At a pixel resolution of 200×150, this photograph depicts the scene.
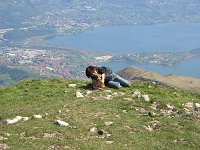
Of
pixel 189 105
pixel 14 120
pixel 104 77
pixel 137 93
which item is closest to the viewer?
pixel 14 120

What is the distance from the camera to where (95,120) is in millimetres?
15391

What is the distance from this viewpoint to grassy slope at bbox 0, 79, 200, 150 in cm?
1346

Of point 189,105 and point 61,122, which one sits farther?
point 189,105

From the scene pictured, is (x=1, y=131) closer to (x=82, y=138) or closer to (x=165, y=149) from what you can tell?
(x=82, y=138)

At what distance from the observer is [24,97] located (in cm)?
1914

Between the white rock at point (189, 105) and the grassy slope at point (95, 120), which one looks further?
the white rock at point (189, 105)

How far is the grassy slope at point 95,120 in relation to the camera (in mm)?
13461

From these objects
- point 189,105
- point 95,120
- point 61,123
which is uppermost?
point 61,123

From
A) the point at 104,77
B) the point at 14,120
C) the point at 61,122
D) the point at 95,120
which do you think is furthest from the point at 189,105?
the point at 14,120

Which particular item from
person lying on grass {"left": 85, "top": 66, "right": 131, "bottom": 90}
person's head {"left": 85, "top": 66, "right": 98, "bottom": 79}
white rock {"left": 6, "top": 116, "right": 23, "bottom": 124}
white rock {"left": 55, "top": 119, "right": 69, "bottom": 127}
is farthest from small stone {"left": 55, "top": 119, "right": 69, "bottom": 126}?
person's head {"left": 85, "top": 66, "right": 98, "bottom": 79}

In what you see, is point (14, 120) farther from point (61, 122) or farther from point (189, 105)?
point (189, 105)

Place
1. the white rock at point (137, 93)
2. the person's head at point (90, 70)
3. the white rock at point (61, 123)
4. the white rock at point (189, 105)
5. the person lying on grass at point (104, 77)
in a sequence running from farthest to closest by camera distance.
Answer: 1. the person's head at point (90, 70)
2. the person lying on grass at point (104, 77)
3. the white rock at point (137, 93)
4. the white rock at point (189, 105)
5. the white rock at point (61, 123)

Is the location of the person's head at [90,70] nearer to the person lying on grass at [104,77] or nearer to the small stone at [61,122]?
the person lying on grass at [104,77]

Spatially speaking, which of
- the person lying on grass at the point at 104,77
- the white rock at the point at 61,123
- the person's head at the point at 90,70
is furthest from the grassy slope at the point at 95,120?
the person's head at the point at 90,70
